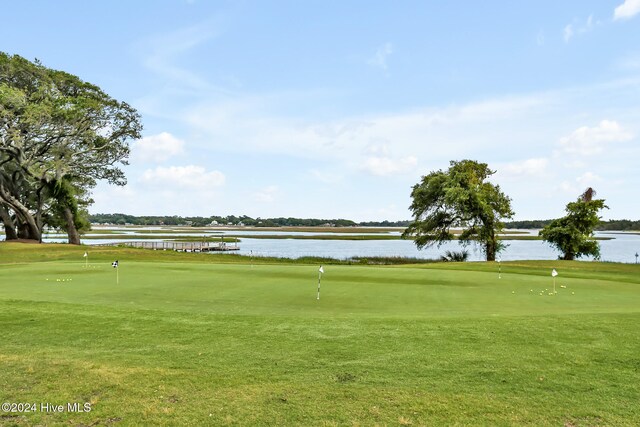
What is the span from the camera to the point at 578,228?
39.3m

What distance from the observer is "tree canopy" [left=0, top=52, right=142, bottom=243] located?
41.2 meters

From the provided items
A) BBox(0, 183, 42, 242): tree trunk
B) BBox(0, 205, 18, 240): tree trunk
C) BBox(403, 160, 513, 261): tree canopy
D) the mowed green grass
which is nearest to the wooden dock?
BBox(0, 205, 18, 240): tree trunk

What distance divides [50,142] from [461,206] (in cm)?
4135

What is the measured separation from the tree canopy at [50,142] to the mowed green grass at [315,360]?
3615 centimetres

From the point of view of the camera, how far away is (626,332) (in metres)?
7.41

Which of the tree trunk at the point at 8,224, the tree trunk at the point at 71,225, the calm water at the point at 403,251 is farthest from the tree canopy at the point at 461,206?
the tree trunk at the point at 8,224

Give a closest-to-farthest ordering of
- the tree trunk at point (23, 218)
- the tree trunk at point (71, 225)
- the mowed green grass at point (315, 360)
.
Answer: the mowed green grass at point (315, 360) < the tree trunk at point (23, 218) < the tree trunk at point (71, 225)

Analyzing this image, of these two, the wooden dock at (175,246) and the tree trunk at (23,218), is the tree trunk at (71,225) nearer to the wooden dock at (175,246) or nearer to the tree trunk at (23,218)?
the tree trunk at (23,218)

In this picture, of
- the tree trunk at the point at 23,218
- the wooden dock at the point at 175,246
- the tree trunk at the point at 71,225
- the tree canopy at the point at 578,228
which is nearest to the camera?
the tree canopy at the point at 578,228

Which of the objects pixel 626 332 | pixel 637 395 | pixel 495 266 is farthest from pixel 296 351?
pixel 495 266

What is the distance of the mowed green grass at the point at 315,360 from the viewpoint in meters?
4.62

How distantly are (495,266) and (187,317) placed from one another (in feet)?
67.4

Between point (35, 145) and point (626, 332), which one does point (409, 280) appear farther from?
point (35, 145)

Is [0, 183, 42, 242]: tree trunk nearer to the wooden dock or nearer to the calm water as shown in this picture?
the wooden dock
